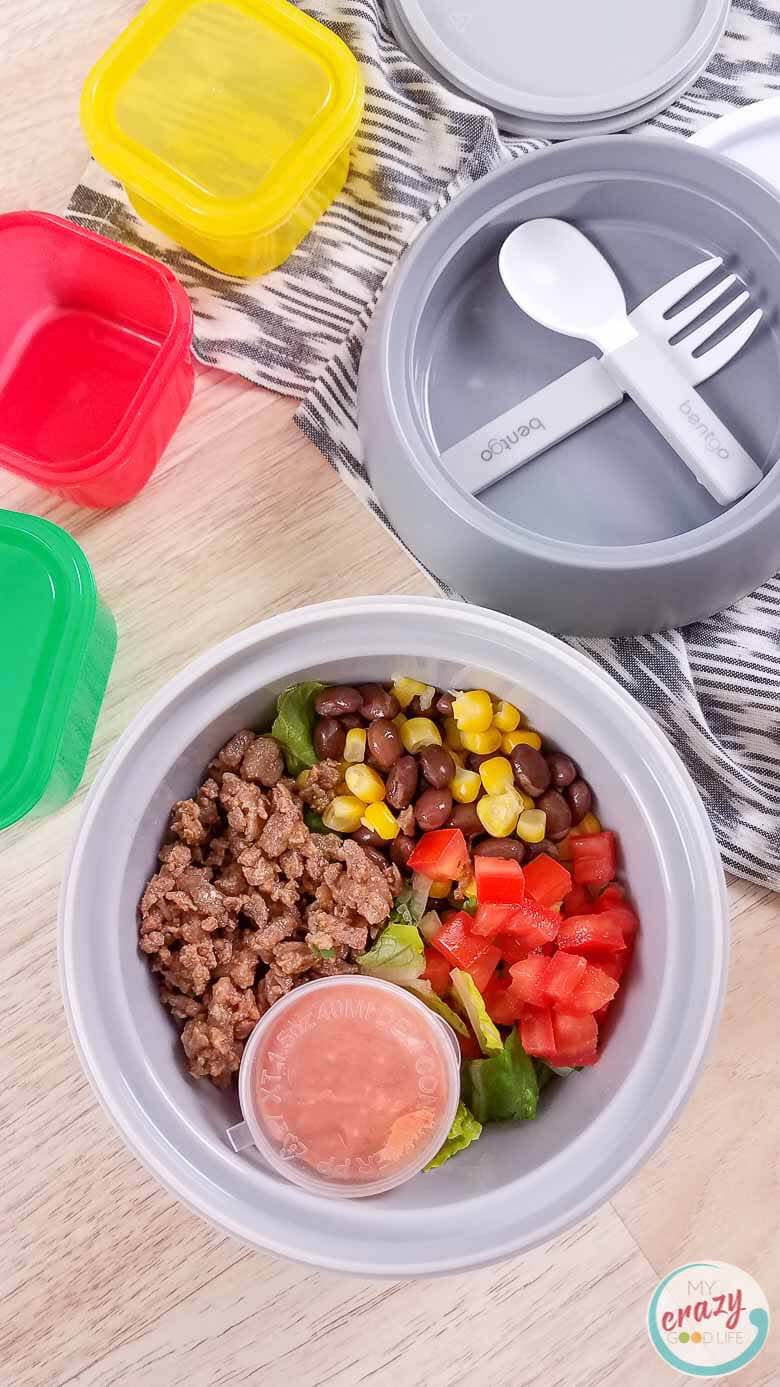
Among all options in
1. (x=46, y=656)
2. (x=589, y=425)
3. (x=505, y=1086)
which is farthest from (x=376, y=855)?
(x=589, y=425)

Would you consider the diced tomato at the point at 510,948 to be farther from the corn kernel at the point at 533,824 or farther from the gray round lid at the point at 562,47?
the gray round lid at the point at 562,47

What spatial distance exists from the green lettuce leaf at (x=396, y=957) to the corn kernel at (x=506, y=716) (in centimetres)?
19

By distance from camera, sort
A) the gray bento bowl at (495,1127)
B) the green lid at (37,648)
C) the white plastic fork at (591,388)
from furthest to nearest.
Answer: the white plastic fork at (591,388) → the green lid at (37,648) → the gray bento bowl at (495,1127)

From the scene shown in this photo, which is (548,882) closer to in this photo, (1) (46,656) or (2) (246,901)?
(2) (246,901)

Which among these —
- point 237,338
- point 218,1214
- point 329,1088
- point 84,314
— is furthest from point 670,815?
point 84,314

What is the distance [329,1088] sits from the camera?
3.09ft

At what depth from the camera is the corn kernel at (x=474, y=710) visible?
0.99 meters

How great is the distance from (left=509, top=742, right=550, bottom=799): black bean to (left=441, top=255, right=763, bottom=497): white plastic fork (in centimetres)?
25

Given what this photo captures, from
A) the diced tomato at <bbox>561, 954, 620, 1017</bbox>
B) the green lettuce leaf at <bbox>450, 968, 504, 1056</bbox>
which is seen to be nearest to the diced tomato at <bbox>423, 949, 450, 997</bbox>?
the green lettuce leaf at <bbox>450, 968, 504, 1056</bbox>

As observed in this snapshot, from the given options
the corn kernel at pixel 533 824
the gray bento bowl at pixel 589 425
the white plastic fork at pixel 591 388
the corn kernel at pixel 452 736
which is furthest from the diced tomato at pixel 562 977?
the white plastic fork at pixel 591 388

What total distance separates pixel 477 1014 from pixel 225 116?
0.85 metres

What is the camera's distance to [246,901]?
3.30 ft

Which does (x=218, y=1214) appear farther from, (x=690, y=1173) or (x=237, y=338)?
(x=237, y=338)

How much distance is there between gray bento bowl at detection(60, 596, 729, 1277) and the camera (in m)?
0.88
